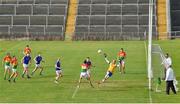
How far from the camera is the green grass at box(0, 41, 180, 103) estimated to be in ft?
120

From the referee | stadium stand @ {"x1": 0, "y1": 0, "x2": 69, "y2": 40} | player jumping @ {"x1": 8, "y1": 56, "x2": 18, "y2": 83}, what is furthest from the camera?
stadium stand @ {"x1": 0, "y1": 0, "x2": 69, "y2": 40}

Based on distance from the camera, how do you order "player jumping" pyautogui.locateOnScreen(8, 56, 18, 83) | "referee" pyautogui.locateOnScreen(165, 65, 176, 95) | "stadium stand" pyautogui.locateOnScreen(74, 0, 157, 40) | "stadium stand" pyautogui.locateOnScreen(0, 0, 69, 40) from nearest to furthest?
"referee" pyautogui.locateOnScreen(165, 65, 176, 95) < "player jumping" pyautogui.locateOnScreen(8, 56, 18, 83) < "stadium stand" pyautogui.locateOnScreen(74, 0, 157, 40) < "stadium stand" pyautogui.locateOnScreen(0, 0, 69, 40)

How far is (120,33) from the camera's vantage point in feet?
275

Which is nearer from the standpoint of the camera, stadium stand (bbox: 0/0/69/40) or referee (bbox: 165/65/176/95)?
referee (bbox: 165/65/176/95)

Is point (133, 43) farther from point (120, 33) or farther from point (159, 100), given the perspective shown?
point (159, 100)

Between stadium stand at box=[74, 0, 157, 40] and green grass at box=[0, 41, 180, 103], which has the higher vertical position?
stadium stand at box=[74, 0, 157, 40]

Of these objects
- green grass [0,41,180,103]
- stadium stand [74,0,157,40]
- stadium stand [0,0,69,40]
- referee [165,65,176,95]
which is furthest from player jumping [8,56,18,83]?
stadium stand [0,0,69,40]

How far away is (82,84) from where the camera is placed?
141 feet

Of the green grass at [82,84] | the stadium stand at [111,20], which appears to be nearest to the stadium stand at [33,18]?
the stadium stand at [111,20]

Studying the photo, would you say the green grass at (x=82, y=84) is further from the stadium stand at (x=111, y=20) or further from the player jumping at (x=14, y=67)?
the stadium stand at (x=111, y=20)

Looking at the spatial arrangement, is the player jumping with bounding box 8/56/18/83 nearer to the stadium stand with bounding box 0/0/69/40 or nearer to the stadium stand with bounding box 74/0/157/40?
the stadium stand with bounding box 74/0/157/40

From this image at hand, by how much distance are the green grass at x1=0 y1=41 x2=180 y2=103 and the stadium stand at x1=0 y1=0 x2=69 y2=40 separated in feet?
50.9

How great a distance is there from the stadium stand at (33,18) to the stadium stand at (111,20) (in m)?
2.99

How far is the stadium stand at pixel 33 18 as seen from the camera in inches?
3339
